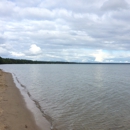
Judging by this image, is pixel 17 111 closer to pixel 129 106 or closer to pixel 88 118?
pixel 88 118

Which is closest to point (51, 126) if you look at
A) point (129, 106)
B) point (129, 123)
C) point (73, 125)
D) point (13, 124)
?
point (73, 125)

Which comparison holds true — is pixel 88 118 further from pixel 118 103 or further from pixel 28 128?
pixel 118 103

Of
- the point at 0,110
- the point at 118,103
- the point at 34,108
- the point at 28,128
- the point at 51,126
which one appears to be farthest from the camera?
the point at 118,103

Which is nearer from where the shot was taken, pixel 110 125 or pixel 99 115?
pixel 110 125

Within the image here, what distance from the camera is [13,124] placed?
10.9m

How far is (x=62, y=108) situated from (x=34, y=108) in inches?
99.7

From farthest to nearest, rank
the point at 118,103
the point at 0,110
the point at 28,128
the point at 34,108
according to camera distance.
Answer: the point at 118,103
the point at 34,108
the point at 0,110
the point at 28,128

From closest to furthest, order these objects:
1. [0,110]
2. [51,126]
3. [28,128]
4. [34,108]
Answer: [28,128], [51,126], [0,110], [34,108]

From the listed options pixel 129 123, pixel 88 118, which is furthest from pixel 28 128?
pixel 129 123

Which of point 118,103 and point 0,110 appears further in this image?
point 118,103

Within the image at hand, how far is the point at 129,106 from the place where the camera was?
17016 mm

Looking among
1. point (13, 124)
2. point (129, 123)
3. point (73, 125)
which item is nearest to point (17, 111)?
point (13, 124)

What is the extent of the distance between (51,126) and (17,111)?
3.79 m

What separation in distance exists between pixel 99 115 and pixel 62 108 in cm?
355
